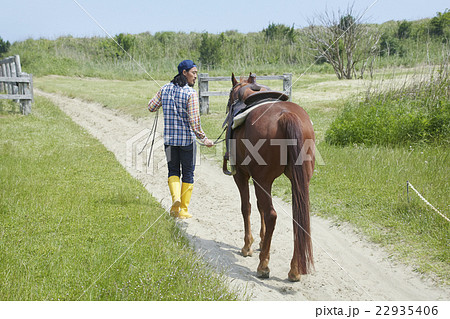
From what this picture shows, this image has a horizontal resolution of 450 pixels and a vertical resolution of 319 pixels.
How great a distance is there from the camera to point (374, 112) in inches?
384

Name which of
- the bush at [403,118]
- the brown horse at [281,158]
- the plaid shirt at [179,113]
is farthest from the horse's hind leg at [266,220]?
the bush at [403,118]

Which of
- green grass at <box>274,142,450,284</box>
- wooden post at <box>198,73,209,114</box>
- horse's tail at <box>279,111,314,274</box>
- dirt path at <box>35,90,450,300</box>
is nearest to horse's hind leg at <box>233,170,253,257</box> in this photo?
dirt path at <box>35,90,450,300</box>

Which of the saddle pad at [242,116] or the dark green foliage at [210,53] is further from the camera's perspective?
the dark green foliage at [210,53]

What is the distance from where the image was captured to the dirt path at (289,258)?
391 centimetres

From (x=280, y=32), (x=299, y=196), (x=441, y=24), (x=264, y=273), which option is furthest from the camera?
(x=280, y=32)

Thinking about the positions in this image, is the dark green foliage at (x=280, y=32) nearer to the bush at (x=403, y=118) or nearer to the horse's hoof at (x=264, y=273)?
the bush at (x=403, y=118)

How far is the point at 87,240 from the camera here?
4.61 m

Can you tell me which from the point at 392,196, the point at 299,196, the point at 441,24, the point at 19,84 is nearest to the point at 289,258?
the point at 299,196

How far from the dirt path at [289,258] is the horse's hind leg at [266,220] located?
0.12 metres

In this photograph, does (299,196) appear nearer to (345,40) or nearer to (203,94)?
(203,94)

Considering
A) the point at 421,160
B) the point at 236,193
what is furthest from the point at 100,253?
the point at 421,160

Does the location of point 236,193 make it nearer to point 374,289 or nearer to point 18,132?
point 374,289

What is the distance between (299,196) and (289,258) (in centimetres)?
123
